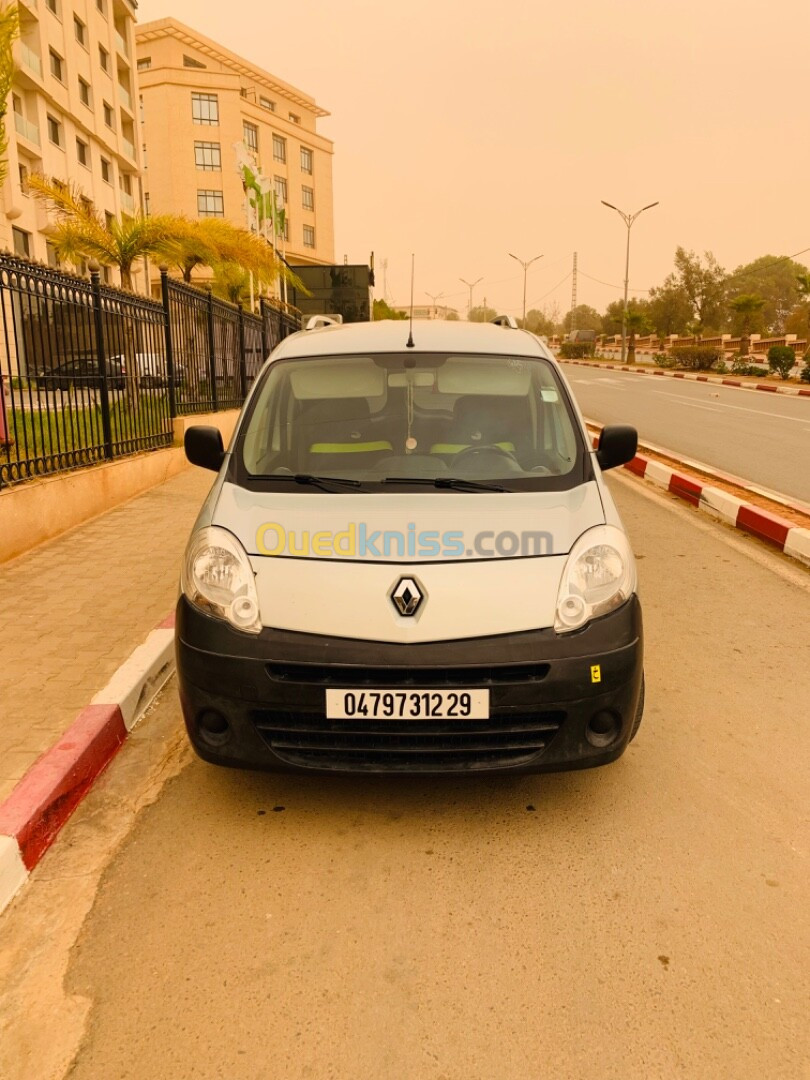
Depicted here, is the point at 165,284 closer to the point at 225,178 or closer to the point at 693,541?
the point at 693,541

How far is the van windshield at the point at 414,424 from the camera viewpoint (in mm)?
3533

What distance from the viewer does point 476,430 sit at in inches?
147

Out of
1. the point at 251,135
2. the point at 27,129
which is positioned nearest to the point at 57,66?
the point at 27,129

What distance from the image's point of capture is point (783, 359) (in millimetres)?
33344

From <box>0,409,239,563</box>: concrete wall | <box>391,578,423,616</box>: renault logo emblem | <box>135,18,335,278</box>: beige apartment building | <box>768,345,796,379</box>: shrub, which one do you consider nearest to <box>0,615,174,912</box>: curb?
<box>391,578,423,616</box>: renault logo emblem

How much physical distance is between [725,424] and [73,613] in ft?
47.6

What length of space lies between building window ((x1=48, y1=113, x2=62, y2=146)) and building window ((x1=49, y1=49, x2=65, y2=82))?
173cm

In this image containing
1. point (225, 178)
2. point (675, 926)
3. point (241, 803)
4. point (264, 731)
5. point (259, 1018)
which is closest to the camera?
point (259, 1018)

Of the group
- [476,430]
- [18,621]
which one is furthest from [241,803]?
[18,621]

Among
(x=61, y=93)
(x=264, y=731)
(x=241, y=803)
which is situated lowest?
(x=241, y=803)

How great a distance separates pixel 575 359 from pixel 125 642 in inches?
2329

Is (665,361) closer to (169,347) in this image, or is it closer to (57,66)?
(57,66)

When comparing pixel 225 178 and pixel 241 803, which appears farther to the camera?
pixel 225 178

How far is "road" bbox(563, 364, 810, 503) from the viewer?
1129 centimetres
